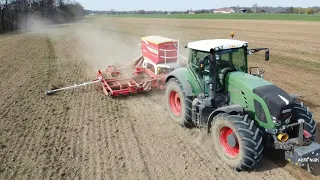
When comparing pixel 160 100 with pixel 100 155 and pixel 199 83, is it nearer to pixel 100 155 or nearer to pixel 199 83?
pixel 199 83

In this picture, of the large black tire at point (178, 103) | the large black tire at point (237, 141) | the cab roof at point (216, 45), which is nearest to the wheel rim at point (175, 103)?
the large black tire at point (178, 103)

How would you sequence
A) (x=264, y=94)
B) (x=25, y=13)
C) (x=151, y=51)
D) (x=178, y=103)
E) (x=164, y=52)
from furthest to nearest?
(x=25, y=13)
(x=151, y=51)
(x=164, y=52)
(x=178, y=103)
(x=264, y=94)

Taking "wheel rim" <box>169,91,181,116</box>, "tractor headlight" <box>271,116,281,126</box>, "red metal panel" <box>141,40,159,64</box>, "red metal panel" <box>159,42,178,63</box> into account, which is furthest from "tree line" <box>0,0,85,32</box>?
"tractor headlight" <box>271,116,281,126</box>

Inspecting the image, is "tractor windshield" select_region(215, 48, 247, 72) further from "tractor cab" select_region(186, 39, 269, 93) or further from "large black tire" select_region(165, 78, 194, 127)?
"large black tire" select_region(165, 78, 194, 127)

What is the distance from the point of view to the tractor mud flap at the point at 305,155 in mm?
4383

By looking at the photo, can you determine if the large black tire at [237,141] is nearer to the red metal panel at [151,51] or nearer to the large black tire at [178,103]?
the large black tire at [178,103]

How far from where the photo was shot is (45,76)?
1244cm

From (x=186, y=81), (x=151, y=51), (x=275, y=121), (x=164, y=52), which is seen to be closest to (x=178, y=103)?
(x=186, y=81)

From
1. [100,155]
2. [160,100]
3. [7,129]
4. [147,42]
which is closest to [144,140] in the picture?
[100,155]

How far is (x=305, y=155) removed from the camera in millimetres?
4375

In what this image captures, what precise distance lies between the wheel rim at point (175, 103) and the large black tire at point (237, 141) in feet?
6.09

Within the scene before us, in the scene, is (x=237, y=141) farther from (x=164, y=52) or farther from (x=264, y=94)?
(x=164, y=52)

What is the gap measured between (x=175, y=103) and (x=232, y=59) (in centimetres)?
206

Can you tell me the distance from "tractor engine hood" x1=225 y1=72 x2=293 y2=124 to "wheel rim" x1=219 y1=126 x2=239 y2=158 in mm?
573
